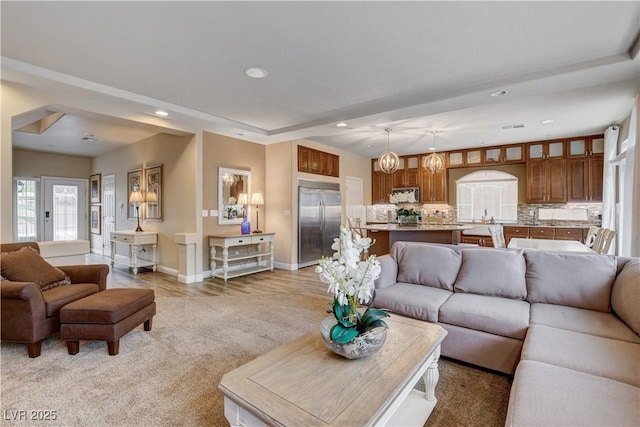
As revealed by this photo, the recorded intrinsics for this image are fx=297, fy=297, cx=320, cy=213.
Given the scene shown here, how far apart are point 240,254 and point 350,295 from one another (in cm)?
439

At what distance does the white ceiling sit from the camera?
84.0 inches

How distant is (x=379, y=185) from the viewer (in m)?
8.49

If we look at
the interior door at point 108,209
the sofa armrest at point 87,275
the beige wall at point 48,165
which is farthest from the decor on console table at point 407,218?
the beige wall at point 48,165

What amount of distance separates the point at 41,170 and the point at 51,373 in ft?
25.4

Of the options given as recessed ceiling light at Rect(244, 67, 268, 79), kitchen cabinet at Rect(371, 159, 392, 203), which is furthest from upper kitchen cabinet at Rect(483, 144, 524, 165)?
recessed ceiling light at Rect(244, 67, 268, 79)

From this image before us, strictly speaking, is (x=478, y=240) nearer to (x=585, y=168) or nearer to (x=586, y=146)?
(x=585, y=168)

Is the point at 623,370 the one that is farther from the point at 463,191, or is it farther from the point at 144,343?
the point at 463,191

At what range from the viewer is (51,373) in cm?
224

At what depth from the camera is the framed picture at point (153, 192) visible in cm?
571

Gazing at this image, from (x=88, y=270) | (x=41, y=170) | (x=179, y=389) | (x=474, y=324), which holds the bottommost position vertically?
(x=179, y=389)

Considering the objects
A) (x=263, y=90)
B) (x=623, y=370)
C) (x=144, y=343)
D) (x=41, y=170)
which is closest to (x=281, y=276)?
(x=144, y=343)

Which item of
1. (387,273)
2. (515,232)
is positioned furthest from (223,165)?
(515,232)

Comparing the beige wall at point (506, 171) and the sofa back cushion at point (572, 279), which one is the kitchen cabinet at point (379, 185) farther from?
the sofa back cushion at point (572, 279)

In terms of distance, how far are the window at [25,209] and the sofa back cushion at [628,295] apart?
35.7 feet
